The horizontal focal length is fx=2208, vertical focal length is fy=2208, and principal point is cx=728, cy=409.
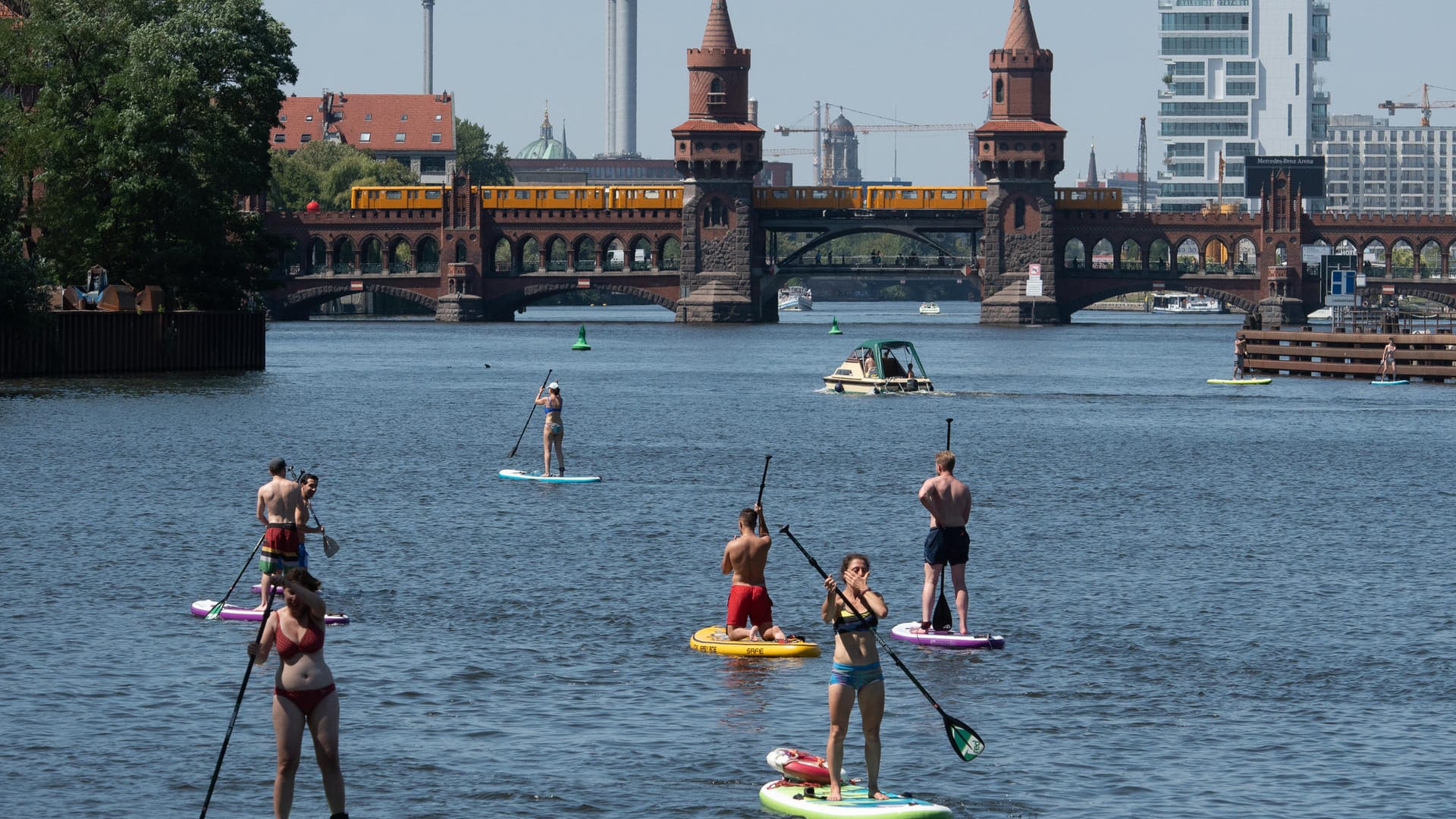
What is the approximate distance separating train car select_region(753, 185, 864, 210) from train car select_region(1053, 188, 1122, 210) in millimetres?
16526

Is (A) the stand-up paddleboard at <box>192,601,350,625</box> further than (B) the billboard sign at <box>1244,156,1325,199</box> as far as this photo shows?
No

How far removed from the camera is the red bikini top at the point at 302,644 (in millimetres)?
16875

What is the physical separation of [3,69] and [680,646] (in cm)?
7093

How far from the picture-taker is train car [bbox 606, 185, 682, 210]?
182750mm

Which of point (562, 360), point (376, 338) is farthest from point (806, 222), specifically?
point (562, 360)

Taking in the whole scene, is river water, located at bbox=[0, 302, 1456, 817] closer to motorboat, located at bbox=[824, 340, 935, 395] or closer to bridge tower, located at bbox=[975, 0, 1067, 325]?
motorboat, located at bbox=[824, 340, 935, 395]

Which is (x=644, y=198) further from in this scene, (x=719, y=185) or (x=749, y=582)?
(x=749, y=582)

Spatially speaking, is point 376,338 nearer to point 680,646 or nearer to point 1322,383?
point 1322,383

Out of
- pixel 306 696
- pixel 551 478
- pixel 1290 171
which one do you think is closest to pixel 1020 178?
pixel 1290 171

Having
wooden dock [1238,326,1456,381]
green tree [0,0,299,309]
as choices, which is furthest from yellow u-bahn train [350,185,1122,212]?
green tree [0,0,299,309]

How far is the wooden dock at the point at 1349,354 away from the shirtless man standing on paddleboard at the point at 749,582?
2959 inches

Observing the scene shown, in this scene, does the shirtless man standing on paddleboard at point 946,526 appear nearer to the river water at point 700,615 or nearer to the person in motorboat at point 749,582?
the river water at point 700,615

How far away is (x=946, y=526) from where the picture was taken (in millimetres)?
26484

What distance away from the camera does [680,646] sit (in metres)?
27.4
